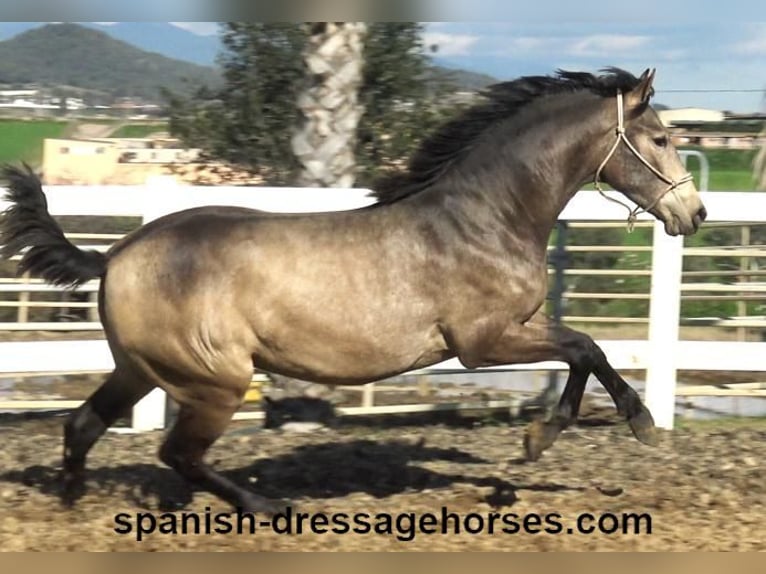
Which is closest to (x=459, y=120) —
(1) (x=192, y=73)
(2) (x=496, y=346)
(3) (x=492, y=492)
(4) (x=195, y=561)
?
(2) (x=496, y=346)

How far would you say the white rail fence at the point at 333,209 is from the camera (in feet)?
20.2

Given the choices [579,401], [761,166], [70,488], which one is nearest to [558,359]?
[579,401]

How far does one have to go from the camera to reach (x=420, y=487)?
521cm

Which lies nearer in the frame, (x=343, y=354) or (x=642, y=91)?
(x=343, y=354)

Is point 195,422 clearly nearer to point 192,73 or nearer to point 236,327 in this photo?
point 236,327

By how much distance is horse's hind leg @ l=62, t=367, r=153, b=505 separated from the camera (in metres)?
4.76

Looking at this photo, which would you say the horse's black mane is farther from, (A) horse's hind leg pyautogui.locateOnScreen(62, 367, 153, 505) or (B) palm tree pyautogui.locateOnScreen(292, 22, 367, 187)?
(B) palm tree pyautogui.locateOnScreen(292, 22, 367, 187)

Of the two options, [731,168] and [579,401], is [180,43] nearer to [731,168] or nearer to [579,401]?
[731,168]

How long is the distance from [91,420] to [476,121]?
1.96 meters

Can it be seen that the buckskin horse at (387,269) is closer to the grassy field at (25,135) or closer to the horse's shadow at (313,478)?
the horse's shadow at (313,478)

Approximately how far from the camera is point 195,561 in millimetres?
4254

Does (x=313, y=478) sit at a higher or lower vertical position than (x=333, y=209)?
lower

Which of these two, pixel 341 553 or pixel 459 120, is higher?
pixel 459 120

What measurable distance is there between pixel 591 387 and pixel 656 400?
1140 millimetres
